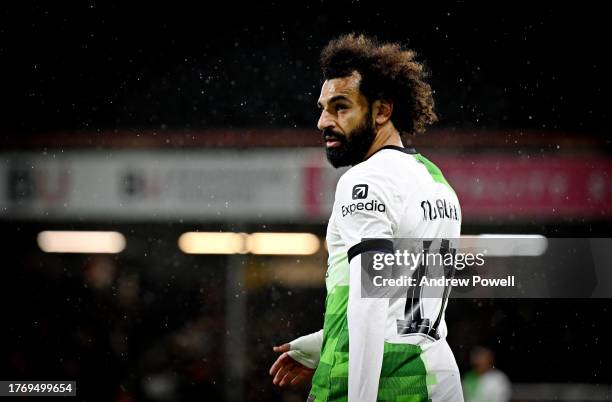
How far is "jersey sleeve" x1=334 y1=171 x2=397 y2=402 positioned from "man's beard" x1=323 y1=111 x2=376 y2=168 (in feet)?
0.74

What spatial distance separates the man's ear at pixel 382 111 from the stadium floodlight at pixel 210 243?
27.1ft

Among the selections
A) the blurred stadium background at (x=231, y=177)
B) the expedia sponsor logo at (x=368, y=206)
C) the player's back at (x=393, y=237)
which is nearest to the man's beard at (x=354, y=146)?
the player's back at (x=393, y=237)

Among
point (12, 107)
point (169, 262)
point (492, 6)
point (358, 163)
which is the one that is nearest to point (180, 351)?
point (169, 262)

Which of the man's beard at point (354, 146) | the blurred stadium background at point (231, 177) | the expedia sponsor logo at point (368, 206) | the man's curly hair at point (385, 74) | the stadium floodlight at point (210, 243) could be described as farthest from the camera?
the stadium floodlight at point (210, 243)

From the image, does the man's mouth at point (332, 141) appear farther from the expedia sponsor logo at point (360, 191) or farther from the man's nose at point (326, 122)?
the expedia sponsor logo at point (360, 191)

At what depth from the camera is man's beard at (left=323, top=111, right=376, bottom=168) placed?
2.92m

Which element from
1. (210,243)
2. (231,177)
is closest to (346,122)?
(231,177)

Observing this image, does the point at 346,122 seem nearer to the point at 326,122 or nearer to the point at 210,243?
the point at 326,122

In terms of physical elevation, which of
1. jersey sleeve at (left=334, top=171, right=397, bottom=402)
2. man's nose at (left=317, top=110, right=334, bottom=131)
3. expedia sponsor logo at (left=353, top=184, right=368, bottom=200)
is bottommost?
jersey sleeve at (left=334, top=171, right=397, bottom=402)

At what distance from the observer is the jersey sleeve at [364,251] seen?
8.17 feet

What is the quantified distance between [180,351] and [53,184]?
8.75ft

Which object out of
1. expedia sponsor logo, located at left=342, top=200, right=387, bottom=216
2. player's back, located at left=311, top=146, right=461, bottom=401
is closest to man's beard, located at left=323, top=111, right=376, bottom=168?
player's back, located at left=311, top=146, right=461, bottom=401

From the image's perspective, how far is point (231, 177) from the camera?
1079 cm

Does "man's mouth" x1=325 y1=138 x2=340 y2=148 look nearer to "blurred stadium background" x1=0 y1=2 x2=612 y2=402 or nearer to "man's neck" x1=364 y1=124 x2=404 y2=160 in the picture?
"man's neck" x1=364 y1=124 x2=404 y2=160
